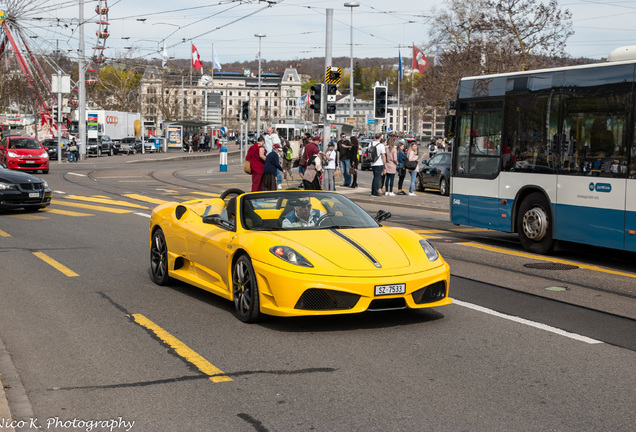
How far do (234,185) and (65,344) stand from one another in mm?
24349

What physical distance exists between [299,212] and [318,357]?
91.6 inches

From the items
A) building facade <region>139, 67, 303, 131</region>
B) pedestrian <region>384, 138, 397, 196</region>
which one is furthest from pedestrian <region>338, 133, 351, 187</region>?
building facade <region>139, 67, 303, 131</region>

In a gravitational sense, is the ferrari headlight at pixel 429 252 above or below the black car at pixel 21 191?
above

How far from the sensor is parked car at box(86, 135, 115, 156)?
67.3m

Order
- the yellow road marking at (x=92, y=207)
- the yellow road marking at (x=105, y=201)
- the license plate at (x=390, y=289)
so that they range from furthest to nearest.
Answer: the yellow road marking at (x=105, y=201), the yellow road marking at (x=92, y=207), the license plate at (x=390, y=289)

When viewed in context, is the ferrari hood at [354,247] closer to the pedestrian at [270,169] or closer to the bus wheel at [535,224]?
the bus wheel at [535,224]

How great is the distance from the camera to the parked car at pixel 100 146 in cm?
6731

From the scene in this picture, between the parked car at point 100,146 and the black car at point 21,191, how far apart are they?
49.5m

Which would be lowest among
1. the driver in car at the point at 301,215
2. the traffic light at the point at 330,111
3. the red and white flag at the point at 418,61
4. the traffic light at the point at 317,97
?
the driver in car at the point at 301,215

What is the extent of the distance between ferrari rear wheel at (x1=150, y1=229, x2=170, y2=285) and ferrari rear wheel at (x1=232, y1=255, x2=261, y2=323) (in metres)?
1.90

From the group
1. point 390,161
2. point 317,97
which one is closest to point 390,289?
point 390,161

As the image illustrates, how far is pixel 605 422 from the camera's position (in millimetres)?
4672

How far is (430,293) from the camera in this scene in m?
7.29

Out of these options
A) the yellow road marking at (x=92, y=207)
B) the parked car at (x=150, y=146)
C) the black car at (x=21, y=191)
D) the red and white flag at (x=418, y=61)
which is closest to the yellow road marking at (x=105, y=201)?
the yellow road marking at (x=92, y=207)
